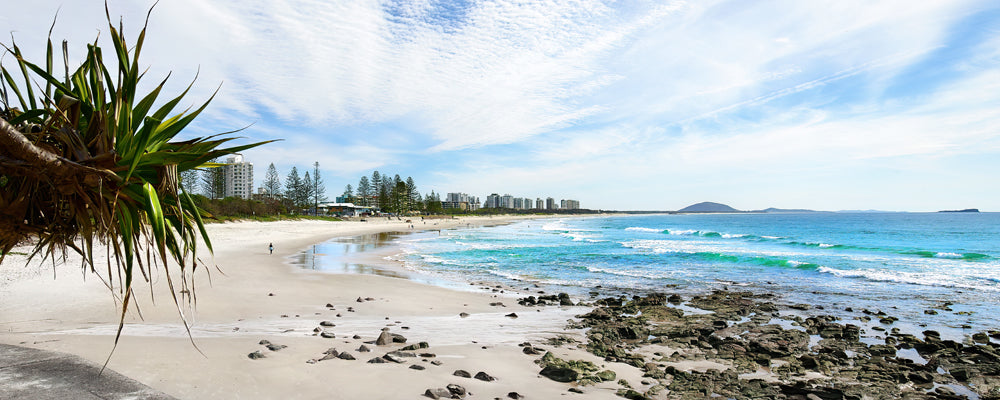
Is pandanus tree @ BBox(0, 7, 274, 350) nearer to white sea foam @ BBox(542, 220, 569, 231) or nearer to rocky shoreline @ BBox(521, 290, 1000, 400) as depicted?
rocky shoreline @ BBox(521, 290, 1000, 400)

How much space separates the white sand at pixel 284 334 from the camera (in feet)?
16.9

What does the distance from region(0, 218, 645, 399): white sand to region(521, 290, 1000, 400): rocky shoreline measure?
1.78 ft

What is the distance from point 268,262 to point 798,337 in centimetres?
1852

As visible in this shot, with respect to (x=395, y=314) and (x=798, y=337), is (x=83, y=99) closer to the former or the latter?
(x=395, y=314)

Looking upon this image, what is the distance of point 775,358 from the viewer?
784 centimetres

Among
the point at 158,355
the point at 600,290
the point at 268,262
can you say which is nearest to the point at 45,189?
the point at 158,355

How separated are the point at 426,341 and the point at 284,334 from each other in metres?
2.34

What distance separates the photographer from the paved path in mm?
3994

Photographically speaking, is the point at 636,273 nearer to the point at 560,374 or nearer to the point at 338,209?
the point at 560,374

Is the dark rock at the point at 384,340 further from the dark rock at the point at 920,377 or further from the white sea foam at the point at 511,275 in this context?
the white sea foam at the point at 511,275

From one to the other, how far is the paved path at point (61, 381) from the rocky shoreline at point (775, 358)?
15.5 feet

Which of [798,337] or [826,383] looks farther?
[798,337]

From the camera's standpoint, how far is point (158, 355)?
5527 mm

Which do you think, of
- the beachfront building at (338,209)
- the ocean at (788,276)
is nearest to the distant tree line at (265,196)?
the beachfront building at (338,209)
